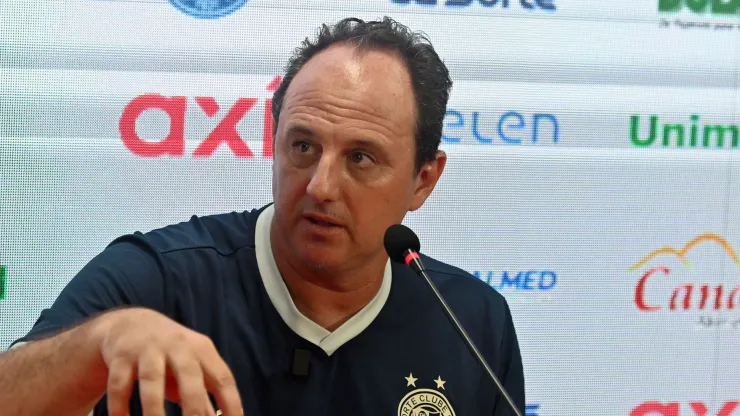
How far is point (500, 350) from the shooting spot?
172 cm

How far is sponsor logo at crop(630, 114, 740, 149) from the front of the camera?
2357 millimetres

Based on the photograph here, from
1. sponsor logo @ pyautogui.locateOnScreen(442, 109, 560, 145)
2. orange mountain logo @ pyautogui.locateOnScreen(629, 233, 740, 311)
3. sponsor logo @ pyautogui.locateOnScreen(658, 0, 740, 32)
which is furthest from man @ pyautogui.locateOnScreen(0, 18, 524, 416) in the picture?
sponsor logo @ pyautogui.locateOnScreen(658, 0, 740, 32)

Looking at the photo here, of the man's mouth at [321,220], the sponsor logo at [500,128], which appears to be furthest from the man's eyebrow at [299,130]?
the sponsor logo at [500,128]

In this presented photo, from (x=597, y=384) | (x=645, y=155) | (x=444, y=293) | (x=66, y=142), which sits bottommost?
(x=597, y=384)

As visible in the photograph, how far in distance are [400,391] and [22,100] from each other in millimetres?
1178

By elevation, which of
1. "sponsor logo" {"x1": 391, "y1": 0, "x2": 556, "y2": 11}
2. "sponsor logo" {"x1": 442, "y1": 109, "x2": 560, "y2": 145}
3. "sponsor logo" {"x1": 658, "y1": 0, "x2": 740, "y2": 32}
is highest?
"sponsor logo" {"x1": 658, "y1": 0, "x2": 740, "y2": 32}

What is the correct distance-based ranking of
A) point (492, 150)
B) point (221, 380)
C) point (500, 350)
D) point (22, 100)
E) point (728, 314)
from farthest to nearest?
point (728, 314)
point (492, 150)
point (22, 100)
point (500, 350)
point (221, 380)

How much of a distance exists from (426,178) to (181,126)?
0.69 meters

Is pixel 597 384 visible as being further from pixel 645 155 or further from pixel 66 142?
pixel 66 142

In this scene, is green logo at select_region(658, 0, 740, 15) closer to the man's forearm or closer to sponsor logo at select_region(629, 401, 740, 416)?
sponsor logo at select_region(629, 401, 740, 416)

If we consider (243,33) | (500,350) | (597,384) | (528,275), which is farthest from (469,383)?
(243,33)

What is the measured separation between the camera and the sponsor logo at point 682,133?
2.36 metres

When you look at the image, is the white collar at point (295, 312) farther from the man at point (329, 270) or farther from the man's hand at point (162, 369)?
the man's hand at point (162, 369)

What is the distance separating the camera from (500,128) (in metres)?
2.26
